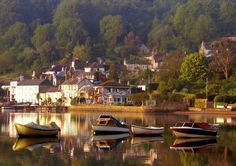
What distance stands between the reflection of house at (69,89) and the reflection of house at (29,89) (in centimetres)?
679

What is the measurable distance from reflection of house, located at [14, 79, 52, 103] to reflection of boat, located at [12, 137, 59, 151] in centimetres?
7325

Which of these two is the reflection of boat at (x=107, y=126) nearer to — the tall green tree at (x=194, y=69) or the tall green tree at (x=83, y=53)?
the tall green tree at (x=194, y=69)

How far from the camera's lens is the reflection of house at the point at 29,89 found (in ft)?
374

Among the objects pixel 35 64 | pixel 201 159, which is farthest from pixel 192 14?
pixel 201 159

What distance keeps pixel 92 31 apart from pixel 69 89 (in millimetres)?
61006

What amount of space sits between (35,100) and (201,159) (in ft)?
280

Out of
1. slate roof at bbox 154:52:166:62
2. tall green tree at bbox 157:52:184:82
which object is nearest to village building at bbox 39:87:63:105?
tall green tree at bbox 157:52:184:82

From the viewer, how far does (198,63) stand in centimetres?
8525

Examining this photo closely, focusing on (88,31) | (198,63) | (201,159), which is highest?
(88,31)

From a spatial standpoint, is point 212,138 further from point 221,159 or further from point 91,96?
point 91,96

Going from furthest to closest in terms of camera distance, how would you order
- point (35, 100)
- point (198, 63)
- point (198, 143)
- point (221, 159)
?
point (35, 100)
point (198, 63)
point (198, 143)
point (221, 159)

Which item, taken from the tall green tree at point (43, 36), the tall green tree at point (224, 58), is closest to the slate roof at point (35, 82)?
the tall green tree at point (43, 36)

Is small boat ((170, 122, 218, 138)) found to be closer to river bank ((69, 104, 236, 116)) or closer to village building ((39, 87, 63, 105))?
river bank ((69, 104, 236, 116))

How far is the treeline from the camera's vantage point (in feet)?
458
